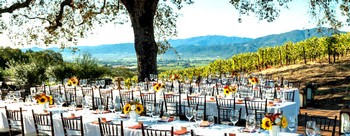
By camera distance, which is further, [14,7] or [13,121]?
[14,7]

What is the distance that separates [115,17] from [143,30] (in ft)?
9.43

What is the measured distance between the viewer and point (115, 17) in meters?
17.6

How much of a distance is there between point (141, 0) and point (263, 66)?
36.3 ft

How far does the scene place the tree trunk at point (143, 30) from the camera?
15.1 m

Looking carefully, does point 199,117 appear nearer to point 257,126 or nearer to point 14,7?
point 257,126

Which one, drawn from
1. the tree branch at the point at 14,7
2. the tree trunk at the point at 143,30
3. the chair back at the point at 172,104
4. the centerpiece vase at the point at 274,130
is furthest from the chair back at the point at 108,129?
the tree branch at the point at 14,7

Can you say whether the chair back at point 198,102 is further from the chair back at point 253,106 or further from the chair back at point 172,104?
the chair back at point 253,106

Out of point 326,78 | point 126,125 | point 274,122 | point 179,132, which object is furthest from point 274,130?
point 326,78

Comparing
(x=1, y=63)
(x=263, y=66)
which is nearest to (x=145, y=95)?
(x=263, y=66)

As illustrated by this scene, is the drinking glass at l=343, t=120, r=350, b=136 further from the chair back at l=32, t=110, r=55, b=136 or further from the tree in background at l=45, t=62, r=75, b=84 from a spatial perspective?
the tree in background at l=45, t=62, r=75, b=84

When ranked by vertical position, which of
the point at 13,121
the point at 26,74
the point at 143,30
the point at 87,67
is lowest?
the point at 13,121

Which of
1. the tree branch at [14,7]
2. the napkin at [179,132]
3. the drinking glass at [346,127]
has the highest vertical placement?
the tree branch at [14,7]

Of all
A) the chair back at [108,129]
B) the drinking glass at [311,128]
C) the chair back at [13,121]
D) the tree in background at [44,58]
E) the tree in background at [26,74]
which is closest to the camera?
the drinking glass at [311,128]

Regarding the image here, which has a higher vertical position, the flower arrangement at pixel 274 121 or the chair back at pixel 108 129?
the flower arrangement at pixel 274 121
